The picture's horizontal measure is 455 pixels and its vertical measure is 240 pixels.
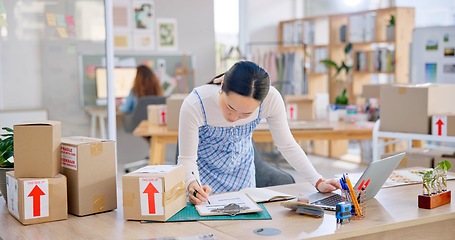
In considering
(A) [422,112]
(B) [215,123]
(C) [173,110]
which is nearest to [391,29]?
(C) [173,110]

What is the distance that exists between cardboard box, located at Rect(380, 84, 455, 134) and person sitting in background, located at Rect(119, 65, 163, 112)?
3.67m

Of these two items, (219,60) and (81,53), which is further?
(219,60)

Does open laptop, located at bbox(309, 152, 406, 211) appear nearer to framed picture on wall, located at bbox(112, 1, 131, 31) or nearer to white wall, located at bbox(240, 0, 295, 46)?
framed picture on wall, located at bbox(112, 1, 131, 31)

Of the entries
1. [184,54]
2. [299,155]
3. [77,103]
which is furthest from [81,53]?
[184,54]

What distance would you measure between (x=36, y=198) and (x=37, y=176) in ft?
0.29

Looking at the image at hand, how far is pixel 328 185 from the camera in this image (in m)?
2.66

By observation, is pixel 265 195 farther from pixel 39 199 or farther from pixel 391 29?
pixel 391 29

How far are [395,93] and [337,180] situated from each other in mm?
1645

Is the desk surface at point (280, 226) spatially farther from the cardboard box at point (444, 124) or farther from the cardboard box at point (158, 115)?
the cardboard box at point (158, 115)

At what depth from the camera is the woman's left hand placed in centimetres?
266

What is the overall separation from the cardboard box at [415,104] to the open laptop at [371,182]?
61.9 inches

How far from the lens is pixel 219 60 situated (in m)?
8.79

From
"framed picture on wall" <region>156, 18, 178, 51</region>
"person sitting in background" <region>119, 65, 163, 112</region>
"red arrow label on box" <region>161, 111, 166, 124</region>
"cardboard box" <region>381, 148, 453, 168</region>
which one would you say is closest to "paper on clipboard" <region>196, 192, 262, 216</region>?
"cardboard box" <region>381, 148, 453, 168</region>

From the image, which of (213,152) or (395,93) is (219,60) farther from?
(213,152)
